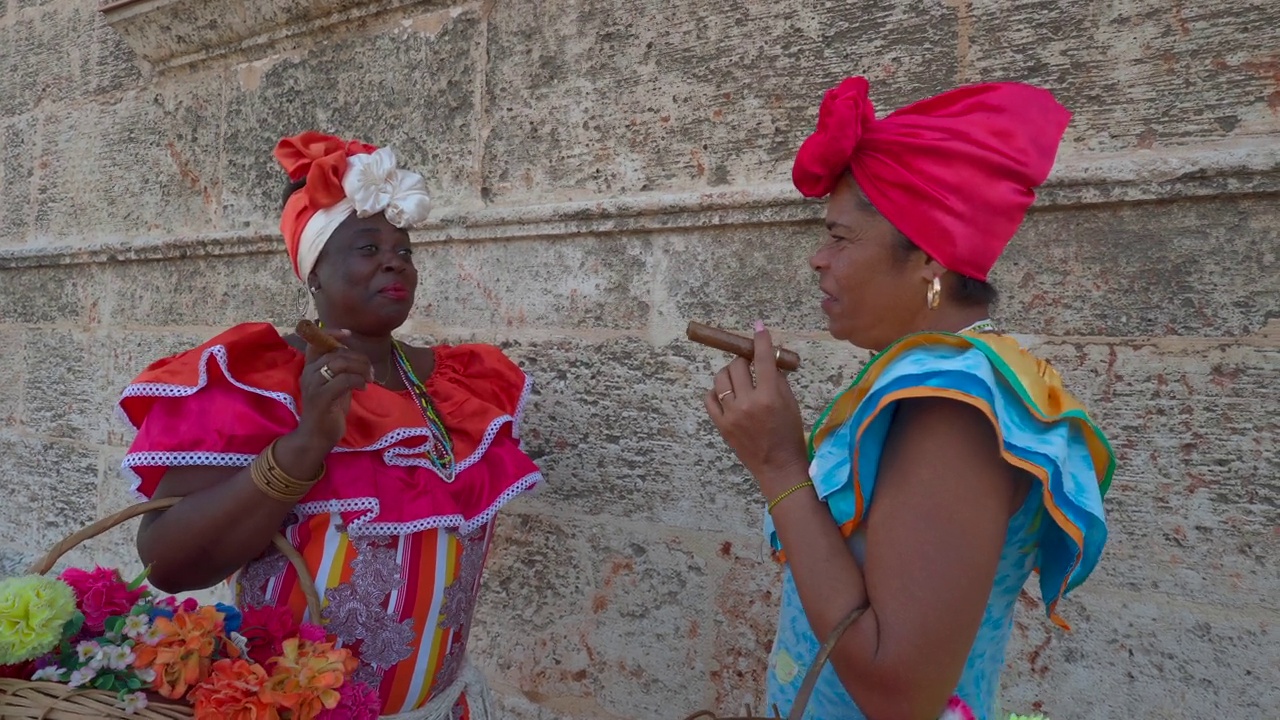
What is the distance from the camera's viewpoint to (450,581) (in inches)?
77.4

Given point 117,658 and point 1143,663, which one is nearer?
point 117,658

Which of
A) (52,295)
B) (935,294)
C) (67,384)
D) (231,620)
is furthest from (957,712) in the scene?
(52,295)

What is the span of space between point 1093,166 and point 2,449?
4677 mm

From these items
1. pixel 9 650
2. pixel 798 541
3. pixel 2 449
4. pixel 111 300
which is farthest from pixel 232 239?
pixel 798 541

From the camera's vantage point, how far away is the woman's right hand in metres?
1.70

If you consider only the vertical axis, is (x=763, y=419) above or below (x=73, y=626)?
above

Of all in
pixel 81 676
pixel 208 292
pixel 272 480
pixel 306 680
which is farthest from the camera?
pixel 208 292

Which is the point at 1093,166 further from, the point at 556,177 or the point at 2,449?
the point at 2,449

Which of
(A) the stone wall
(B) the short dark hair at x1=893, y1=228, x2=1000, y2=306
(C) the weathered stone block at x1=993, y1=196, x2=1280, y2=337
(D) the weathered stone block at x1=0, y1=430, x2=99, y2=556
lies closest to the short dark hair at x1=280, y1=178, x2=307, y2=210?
(A) the stone wall

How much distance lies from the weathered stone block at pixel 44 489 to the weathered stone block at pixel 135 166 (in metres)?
0.97

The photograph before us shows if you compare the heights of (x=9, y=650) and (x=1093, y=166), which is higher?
(x=1093, y=166)

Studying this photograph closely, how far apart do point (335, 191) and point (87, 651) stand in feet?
3.55

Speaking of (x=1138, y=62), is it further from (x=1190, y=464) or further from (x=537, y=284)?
(x=537, y=284)

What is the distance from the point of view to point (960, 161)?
1248mm
